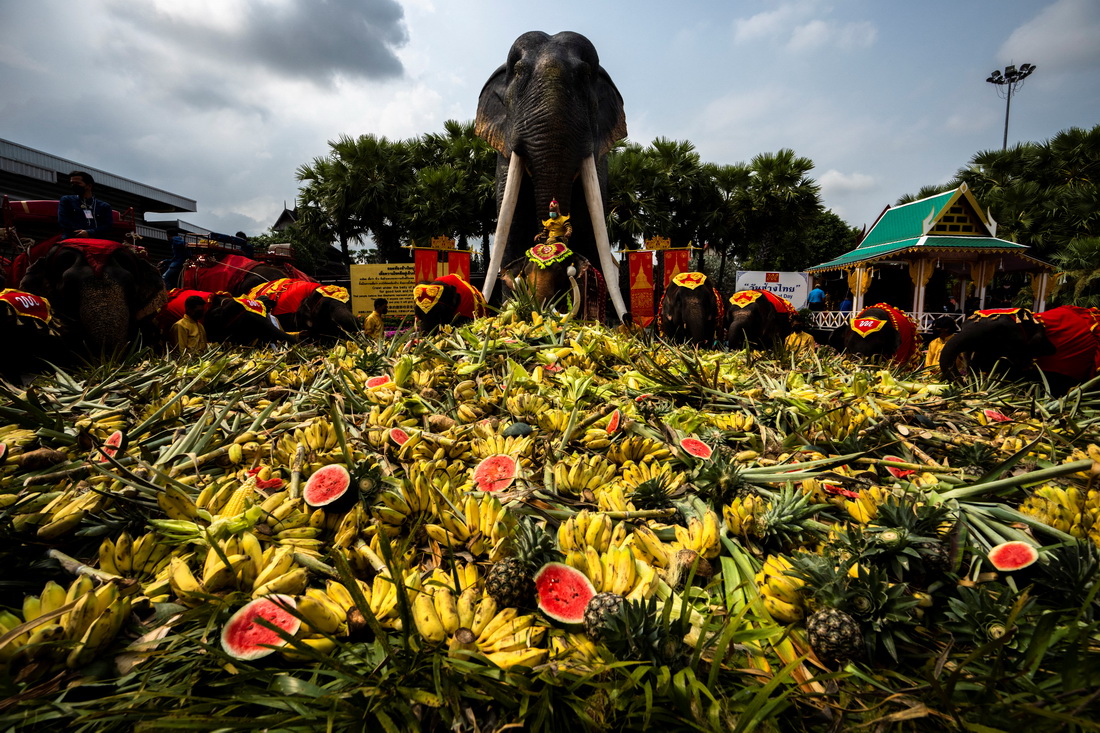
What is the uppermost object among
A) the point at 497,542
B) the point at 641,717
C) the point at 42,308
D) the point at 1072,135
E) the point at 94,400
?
the point at 1072,135

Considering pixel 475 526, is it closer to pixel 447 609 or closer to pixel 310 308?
pixel 447 609

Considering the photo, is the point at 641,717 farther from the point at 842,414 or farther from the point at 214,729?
the point at 842,414

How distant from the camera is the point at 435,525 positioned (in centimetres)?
110

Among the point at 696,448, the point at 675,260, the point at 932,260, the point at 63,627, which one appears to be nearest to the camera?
the point at 63,627

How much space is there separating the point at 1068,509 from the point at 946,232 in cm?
2041

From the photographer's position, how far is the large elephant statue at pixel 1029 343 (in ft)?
14.0

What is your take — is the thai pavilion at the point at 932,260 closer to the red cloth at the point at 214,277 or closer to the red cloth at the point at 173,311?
the red cloth at the point at 214,277

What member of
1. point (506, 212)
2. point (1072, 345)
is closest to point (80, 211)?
point (506, 212)

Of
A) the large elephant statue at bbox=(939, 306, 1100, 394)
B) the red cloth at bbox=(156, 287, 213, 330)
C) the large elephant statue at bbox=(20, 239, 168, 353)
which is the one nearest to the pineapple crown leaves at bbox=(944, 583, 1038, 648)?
the large elephant statue at bbox=(939, 306, 1100, 394)

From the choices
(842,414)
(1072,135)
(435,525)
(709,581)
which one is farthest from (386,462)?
(1072,135)

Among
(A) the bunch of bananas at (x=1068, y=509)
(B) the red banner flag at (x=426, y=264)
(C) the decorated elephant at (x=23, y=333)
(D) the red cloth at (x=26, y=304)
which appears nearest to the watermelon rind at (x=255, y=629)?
(A) the bunch of bananas at (x=1068, y=509)

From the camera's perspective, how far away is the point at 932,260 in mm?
16391

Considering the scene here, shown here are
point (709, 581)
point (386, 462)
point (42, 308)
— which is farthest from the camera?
point (42, 308)

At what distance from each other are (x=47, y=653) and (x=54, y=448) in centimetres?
89
